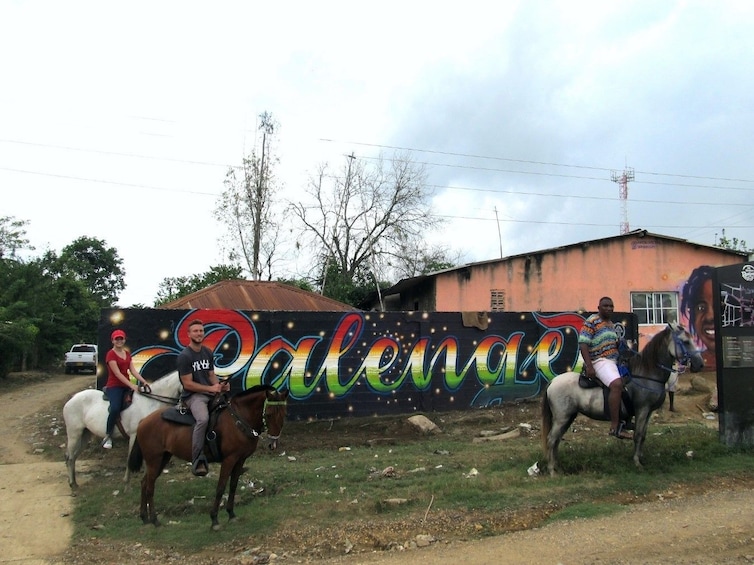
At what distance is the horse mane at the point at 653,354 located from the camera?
8039 millimetres

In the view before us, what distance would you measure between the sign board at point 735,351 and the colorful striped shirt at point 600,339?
7.47 feet

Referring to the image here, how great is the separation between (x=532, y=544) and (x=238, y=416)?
332 cm

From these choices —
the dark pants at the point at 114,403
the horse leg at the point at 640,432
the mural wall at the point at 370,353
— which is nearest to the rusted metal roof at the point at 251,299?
the mural wall at the point at 370,353

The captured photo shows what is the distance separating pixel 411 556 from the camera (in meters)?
5.23

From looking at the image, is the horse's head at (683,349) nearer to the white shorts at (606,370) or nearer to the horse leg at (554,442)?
the white shorts at (606,370)

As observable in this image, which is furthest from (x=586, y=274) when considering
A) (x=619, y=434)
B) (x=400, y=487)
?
(x=400, y=487)

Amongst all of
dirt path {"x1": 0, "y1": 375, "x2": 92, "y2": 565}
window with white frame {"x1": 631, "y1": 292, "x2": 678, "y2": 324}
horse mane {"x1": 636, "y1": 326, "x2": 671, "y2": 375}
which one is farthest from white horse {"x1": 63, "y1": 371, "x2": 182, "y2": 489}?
window with white frame {"x1": 631, "y1": 292, "x2": 678, "y2": 324}

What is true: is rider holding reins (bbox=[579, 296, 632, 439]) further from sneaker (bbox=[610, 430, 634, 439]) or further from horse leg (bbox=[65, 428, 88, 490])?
horse leg (bbox=[65, 428, 88, 490])

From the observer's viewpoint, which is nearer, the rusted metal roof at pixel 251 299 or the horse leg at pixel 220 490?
the horse leg at pixel 220 490

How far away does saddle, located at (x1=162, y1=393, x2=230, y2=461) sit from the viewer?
641 cm

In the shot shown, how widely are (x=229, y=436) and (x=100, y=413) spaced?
3.16 meters

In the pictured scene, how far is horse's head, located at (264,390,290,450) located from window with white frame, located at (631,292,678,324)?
16.7m

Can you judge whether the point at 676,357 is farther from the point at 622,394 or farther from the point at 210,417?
the point at 210,417

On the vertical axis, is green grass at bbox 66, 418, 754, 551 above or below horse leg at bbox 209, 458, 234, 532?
below
